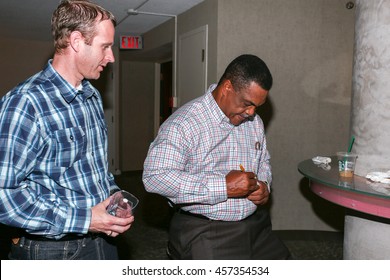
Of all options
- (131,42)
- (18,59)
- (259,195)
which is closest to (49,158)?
(259,195)

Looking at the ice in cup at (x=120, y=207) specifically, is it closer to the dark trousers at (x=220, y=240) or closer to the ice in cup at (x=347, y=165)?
the dark trousers at (x=220, y=240)

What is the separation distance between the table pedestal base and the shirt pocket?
5.40 feet

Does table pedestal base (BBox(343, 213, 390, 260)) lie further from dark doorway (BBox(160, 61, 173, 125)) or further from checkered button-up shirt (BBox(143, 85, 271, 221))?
dark doorway (BBox(160, 61, 173, 125))

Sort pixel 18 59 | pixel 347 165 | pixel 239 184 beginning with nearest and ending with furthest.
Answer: pixel 239 184 < pixel 347 165 < pixel 18 59

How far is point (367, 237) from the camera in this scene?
2213mm

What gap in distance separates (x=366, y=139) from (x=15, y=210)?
5.84 feet

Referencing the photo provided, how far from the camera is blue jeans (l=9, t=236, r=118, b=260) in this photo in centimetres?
138

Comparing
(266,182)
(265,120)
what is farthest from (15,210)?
(265,120)

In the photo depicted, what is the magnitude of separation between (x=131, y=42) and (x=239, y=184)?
4.90m

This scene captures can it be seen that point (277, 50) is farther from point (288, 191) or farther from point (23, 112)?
point (23, 112)

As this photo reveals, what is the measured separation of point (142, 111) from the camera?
7676mm

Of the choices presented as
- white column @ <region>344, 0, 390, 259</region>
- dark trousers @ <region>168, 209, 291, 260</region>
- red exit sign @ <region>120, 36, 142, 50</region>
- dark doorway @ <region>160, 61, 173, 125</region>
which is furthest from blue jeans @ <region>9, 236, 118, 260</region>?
dark doorway @ <region>160, 61, 173, 125</region>

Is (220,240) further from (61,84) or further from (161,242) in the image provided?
(161,242)

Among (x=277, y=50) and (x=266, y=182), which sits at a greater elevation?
(x=277, y=50)
